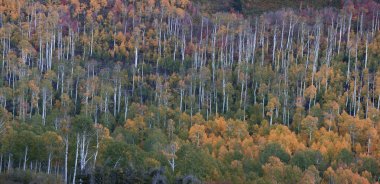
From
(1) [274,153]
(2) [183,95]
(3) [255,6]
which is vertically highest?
(3) [255,6]

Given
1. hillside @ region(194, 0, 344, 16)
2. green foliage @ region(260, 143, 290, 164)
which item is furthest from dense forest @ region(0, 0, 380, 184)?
hillside @ region(194, 0, 344, 16)

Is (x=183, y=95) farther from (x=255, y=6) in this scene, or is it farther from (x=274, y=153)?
(x=255, y=6)

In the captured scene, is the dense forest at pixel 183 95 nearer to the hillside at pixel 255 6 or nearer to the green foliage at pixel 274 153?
the green foliage at pixel 274 153

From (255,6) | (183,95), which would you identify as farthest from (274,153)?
(255,6)

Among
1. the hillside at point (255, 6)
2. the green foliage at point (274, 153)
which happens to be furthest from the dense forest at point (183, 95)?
the hillside at point (255, 6)

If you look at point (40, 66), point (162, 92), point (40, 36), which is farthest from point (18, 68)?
point (162, 92)

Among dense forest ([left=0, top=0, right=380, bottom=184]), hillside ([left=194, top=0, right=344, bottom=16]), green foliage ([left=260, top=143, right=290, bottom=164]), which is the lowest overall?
green foliage ([left=260, top=143, right=290, bottom=164])

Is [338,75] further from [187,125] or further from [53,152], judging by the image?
[53,152]

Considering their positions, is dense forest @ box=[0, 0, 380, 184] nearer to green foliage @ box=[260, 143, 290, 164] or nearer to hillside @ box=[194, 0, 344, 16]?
green foliage @ box=[260, 143, 290, 164]
